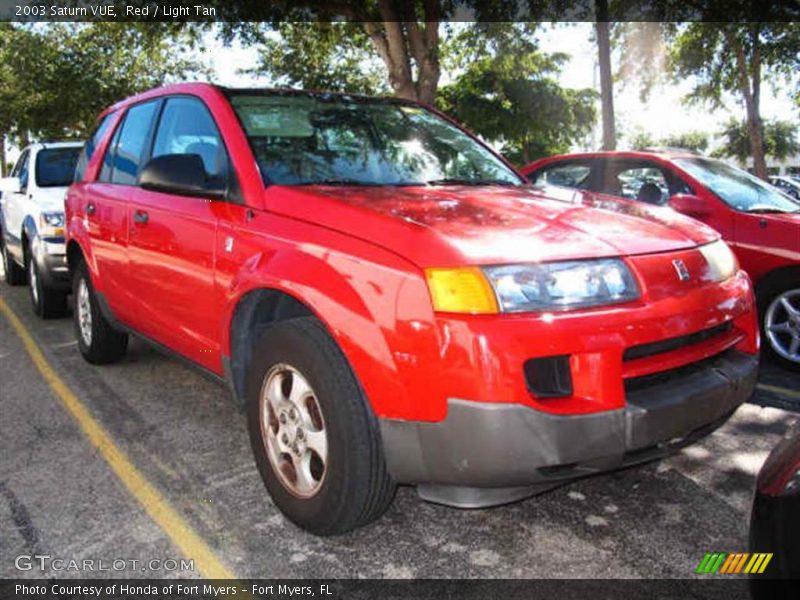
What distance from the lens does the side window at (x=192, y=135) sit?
336 centimetres

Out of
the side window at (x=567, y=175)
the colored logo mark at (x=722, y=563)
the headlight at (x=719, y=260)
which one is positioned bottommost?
the colored logo mark at (x=722, y=563)

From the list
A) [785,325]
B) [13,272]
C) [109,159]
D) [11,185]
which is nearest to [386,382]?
[109,159]

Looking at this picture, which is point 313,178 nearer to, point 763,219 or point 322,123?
point 322,123

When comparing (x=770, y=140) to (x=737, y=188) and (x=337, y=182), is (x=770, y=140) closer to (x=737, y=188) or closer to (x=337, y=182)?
(x=737, y=188)

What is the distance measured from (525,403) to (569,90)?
27162mm

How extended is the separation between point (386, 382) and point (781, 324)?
3.88m

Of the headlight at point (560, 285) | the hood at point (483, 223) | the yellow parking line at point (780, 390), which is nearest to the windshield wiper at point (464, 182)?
the hood at point (483, 223)

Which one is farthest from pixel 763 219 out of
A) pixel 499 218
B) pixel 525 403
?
pixel 525 403

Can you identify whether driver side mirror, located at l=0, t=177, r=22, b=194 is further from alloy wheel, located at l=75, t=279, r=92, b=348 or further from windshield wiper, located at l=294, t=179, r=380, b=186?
windshield wiper, located at l=294, t=179, r=380, b=186

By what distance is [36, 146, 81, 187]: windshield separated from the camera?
7.71 meters

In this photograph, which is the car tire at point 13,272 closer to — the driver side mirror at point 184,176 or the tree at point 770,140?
the driver side mirror at point 184,176

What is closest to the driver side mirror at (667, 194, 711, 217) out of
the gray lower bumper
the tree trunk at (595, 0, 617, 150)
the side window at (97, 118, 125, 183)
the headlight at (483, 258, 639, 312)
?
the gray lower bumper

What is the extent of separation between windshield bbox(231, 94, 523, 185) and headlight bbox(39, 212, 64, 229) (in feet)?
13.5

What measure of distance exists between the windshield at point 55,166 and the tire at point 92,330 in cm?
296
